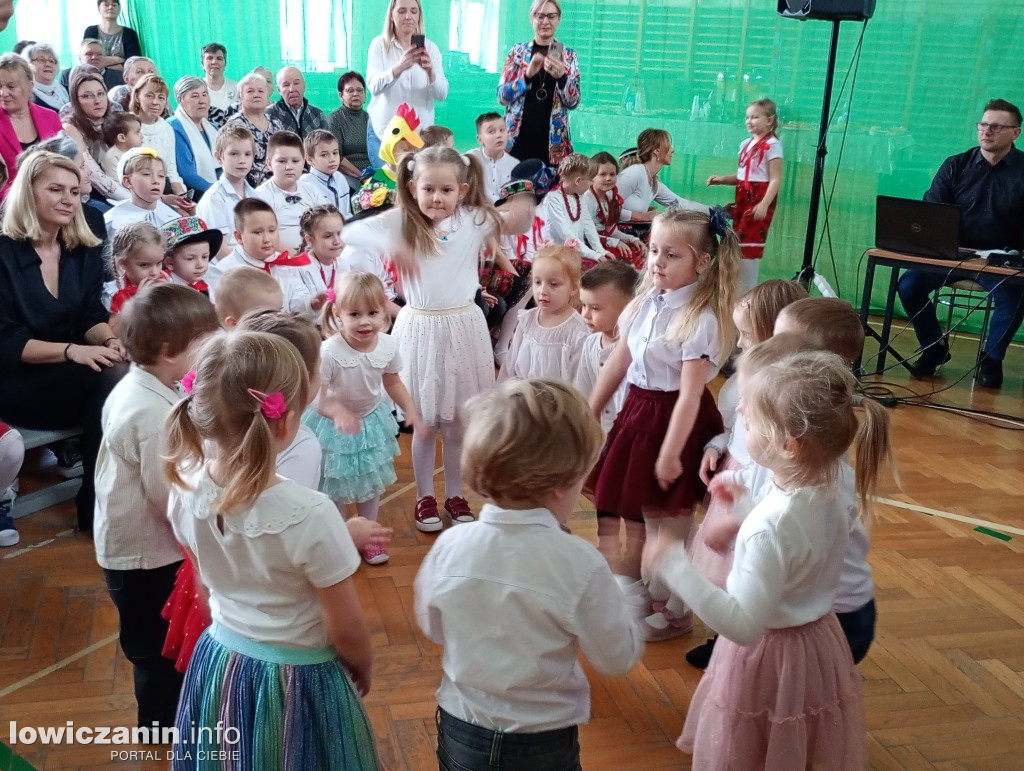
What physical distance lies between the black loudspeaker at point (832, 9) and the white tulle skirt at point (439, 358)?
124 inches

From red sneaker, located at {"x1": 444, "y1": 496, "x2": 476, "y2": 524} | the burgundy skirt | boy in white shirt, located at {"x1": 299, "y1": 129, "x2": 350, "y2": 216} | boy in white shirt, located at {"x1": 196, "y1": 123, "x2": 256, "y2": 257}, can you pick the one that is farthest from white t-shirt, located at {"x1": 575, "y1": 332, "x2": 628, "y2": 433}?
boy in white shirt, located at {"x1": 299, "y1": 129, "x2": 350, "y2": 216}

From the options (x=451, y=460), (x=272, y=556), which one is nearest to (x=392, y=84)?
(x=451, y=460)

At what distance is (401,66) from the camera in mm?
5621

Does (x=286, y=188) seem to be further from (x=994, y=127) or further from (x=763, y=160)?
(x=994, y=127)

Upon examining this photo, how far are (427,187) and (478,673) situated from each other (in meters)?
2.09

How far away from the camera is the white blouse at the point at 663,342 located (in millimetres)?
2438

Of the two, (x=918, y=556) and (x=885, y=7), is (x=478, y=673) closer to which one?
(x=918, y=556)

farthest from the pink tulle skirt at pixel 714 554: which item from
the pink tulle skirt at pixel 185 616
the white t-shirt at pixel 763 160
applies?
the white t-shirt at pixel 763 160

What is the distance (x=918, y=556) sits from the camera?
127 inches

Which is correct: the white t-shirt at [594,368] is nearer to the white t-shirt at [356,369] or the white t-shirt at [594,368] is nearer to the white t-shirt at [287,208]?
the white t-shirt at [356,369]

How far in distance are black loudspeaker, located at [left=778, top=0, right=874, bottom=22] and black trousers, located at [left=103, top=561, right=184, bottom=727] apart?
4662 millimetres

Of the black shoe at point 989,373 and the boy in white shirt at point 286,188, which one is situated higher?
the boy in white shirt at point 286,188

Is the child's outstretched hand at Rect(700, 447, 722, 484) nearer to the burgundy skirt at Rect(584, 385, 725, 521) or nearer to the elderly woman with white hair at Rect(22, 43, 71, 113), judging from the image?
the burgundy skirt at Rect(584, 385, 725, 521)

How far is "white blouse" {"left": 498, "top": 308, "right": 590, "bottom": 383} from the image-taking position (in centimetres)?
330
